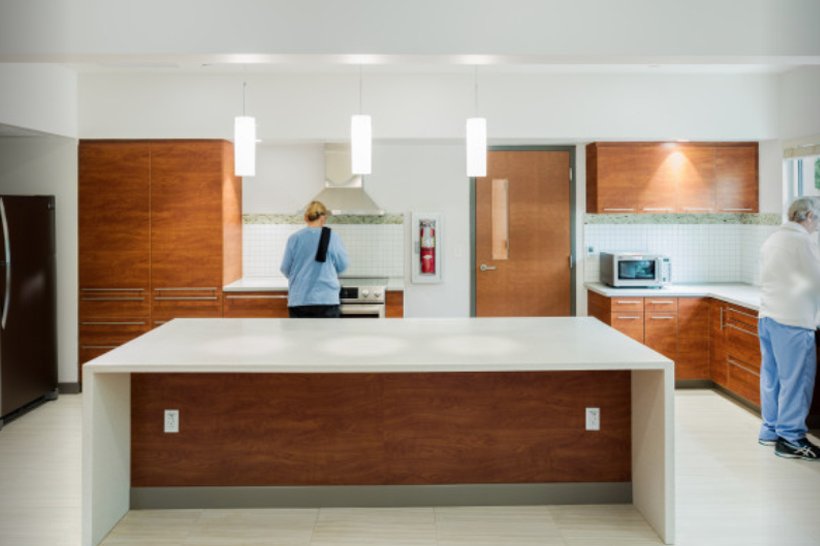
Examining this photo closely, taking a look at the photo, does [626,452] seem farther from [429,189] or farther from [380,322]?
[429,189]

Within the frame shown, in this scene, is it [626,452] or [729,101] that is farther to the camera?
[729,101]

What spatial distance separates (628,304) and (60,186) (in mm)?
4638

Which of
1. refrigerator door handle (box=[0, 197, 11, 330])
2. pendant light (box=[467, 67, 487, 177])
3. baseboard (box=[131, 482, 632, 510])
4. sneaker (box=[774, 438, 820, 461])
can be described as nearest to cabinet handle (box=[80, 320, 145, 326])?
refrigerator door handle (box=[0, 197, 11, 330])

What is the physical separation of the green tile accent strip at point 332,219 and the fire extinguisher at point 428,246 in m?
0.21

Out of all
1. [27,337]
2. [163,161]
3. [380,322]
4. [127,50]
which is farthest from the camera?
[163,161]

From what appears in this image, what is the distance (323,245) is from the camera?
215 inches

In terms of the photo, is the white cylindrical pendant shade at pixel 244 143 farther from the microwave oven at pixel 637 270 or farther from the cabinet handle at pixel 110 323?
the microwave oven at pixel 637 270

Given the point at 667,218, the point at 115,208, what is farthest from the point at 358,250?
the point at 667,218

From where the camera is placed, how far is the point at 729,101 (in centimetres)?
660

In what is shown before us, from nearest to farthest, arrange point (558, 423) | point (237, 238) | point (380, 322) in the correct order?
point (558, 423) < point (380, 322) < point (237, 238)

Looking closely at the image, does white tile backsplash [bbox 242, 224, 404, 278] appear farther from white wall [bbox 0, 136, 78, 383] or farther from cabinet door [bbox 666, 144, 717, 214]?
cabinet door [bbox 666, 144, 717, 214]

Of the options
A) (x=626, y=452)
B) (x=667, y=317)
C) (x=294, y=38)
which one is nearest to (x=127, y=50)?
(x=294, y=38)

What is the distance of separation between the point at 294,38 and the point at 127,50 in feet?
2.52

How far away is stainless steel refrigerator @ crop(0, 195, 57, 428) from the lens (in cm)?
568
